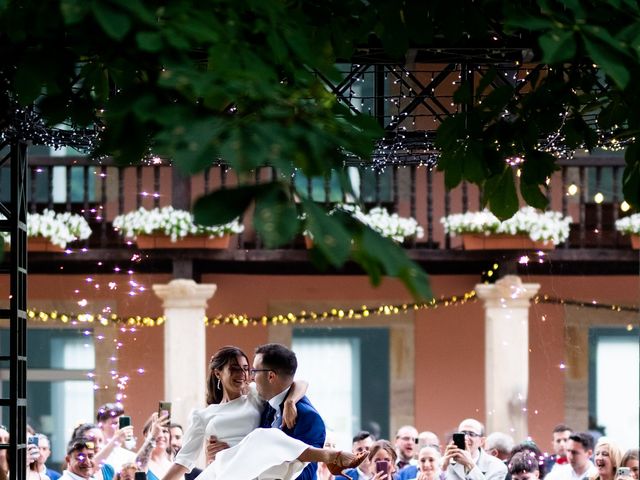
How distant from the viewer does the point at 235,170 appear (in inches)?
141

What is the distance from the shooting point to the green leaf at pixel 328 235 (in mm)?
3613

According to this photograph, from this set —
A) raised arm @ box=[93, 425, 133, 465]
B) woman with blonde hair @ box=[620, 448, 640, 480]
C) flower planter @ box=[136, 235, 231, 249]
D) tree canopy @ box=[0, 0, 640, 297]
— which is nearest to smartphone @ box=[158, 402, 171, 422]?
raised arm @ box=[93, 425, 133, 465]

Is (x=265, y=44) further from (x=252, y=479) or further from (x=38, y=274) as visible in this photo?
(x=38, y=274)

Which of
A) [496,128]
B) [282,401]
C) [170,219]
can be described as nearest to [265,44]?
[496,128]

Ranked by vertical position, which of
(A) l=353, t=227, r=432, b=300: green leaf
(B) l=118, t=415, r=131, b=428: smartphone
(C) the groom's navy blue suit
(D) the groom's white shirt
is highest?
(A) l=353, t=227, r=432, b=300: green leaf

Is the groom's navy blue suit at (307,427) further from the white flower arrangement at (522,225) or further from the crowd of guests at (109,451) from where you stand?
the white flower arrangement at (522,225)

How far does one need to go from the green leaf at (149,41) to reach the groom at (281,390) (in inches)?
117

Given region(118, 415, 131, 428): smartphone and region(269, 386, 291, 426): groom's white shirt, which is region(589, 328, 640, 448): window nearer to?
region(118, 415, 131, 428): smartphone

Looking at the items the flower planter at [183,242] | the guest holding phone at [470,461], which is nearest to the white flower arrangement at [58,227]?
the flower planter at [183,242]

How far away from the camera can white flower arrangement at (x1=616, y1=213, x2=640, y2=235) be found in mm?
16297

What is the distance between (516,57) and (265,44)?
116 inches

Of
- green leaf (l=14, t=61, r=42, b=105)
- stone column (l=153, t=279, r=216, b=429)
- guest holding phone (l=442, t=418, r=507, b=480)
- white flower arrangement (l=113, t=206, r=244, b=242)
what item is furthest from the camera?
stone column (l=153, t=279, r=216, b=429)

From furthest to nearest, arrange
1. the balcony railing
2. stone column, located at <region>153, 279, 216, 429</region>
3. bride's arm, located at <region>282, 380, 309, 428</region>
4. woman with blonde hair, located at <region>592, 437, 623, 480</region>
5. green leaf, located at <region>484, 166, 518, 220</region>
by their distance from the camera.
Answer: the balcony railing < stone column, located at <region>153, 279, 216, 429</region> < woman with blonde hair, located at <region>592, 437, 623, 480</region> < bride's arm, located at <region>282, 380, 309, 428</region> < green leaf, located at <region>484, 166, 518, 220</region>

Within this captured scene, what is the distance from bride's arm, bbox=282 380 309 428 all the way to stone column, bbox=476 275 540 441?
10.2 metres
